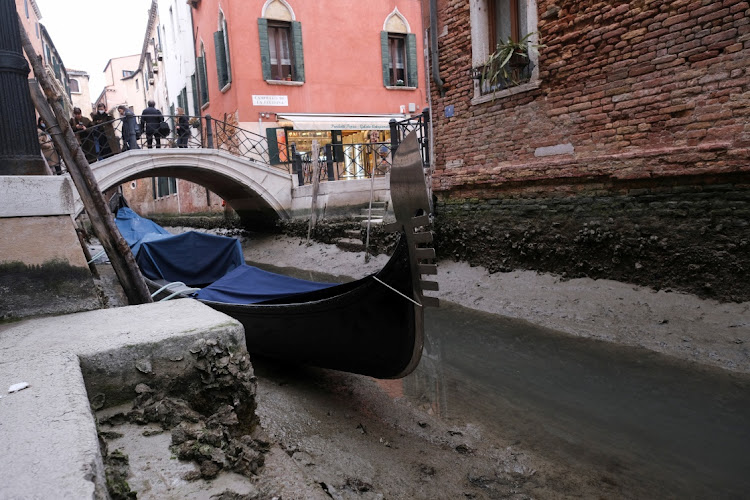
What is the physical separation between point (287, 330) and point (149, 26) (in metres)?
24.4

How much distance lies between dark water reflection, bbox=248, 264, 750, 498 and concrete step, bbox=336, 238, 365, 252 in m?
4.49

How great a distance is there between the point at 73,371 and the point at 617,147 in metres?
4.95

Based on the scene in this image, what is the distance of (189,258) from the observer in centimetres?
674

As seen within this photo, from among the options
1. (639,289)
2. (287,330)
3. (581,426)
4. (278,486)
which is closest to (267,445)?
(278,486)

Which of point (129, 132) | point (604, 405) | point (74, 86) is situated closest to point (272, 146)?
point (129, 132)

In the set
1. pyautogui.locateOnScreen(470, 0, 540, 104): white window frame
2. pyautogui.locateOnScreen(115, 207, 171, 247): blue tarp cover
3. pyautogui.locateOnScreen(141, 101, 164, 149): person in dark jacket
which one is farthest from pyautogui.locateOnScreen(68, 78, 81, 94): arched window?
pyautogui.locateOnScreen(470, 0, 540, 104): white window frame

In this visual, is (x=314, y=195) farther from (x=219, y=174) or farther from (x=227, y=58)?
(x=227, y=58)

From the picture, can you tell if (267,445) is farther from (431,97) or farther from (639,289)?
(431,97)

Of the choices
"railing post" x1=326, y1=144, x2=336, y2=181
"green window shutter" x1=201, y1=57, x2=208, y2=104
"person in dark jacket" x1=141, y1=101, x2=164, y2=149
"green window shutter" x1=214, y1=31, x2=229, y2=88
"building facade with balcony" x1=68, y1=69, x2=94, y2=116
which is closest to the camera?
"person in dark jacket" x1=141, y1=101, x2=164, y2=149

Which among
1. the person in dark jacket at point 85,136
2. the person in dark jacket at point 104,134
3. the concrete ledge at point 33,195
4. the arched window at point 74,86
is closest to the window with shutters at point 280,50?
the person in dark jacket at point 104,134

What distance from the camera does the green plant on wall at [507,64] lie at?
589 centimetres

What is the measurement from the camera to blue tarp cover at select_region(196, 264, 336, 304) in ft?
14.9

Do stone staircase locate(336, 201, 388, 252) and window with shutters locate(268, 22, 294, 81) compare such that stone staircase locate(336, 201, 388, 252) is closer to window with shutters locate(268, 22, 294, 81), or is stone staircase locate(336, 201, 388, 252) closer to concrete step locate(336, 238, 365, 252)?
concrete step locate(336, 238, 365, 252)

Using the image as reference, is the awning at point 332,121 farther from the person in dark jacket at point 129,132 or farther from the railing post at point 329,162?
the person in dark jacket at point 129,132
